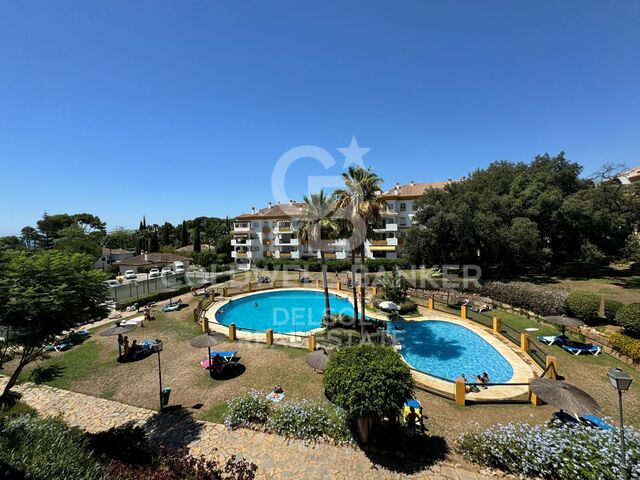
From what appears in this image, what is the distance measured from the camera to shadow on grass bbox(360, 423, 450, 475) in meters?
8.76

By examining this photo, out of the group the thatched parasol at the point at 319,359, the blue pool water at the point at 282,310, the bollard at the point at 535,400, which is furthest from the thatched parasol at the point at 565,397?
the blue pool water at the point at 282,310

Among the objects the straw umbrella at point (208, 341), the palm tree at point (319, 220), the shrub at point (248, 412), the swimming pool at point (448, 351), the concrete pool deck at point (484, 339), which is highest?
the palm tree at point (319, 220)

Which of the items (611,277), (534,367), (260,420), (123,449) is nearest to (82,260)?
(123,449)

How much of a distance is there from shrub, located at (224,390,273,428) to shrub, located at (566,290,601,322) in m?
23.3

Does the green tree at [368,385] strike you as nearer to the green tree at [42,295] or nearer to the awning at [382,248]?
the green tree at [42,295]

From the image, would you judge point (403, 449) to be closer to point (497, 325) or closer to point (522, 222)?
point (497, 325)

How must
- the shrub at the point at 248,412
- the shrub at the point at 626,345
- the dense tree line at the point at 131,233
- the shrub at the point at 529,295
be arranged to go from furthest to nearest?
the dense tree line at the point at 131,233 < the shrub at the point at 529,295 < the shrub at the point at 626,345 < the shrub at the point at 248,412

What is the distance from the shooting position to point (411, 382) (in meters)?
9.32

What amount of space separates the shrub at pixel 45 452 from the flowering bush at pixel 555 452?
1103 centimetres

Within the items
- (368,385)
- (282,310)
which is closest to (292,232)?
(282,310)

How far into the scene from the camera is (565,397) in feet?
31.6

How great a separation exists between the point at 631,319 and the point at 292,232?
4503 cm

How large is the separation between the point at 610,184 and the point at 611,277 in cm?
1080

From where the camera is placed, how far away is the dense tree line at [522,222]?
2995cm
